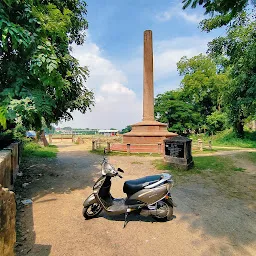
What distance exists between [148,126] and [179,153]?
7.55m

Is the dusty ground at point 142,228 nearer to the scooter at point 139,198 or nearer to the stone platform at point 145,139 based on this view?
the scooter at point 139,198

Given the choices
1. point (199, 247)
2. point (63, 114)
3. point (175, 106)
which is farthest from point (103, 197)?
point (175, 106)

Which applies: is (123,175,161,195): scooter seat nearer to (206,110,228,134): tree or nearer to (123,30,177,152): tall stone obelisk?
(123,30,177,152): tall stone obelisk

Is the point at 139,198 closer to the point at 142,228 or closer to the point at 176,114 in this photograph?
the point at 142,228

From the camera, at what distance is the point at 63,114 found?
8.51m

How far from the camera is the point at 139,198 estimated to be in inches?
154

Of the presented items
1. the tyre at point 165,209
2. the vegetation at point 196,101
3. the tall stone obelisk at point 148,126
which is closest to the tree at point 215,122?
the vegetation at point 196,101

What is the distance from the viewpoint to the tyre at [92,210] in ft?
13.7

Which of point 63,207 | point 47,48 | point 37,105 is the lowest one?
point 63,207

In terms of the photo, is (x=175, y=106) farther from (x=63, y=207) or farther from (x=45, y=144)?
(x=63, y=207)

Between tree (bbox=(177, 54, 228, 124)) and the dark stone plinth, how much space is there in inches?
1119

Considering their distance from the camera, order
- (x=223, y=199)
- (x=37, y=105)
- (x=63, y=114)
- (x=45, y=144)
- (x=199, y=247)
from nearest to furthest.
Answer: (x=199, y=247), (x=37, y=105), (x=223, y=199), (x=63, y=114), (x=45, y=144)

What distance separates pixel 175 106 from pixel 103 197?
3104cm

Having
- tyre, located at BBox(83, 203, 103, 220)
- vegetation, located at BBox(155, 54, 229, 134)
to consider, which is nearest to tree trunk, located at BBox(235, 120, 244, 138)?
vegetation, located at BBox(155, 54, 229, 134)
